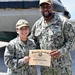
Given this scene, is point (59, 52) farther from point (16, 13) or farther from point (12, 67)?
point (16, 13)

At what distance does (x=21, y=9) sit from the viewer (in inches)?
258

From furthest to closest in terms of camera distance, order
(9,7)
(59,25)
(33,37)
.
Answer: (9,7) < (33,37) < (59,25)

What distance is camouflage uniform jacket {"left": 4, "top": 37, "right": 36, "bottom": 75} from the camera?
8.06 ft

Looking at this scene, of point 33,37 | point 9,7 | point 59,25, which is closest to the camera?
point 59,25

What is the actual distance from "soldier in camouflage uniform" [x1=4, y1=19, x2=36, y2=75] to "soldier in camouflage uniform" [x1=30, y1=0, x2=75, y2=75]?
0.24m

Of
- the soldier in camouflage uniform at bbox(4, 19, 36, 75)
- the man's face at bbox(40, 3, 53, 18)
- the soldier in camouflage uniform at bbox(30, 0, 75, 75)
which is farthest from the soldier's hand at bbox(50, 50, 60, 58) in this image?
the man's face at bbox(40, 3, 53, 18)

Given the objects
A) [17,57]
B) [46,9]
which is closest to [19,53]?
[17,57]

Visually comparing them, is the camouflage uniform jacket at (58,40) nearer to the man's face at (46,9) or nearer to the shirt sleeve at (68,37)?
the shirt sleeve at (68,37)

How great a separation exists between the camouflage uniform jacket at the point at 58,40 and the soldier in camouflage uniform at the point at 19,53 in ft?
0.78

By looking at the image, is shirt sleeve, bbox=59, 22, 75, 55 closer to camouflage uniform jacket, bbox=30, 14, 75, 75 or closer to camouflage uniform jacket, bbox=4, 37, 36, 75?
camouflage uniform jacket, bbox=30, 14, 75, 75

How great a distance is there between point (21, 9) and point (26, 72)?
4.18m

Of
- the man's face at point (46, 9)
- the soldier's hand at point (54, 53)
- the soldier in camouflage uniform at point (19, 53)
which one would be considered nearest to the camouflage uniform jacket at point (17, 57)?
the soldier in camouflage uniform at point (19, 53)

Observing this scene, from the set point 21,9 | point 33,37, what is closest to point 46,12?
point 33,37

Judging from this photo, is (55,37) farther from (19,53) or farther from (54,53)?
(19,53)
